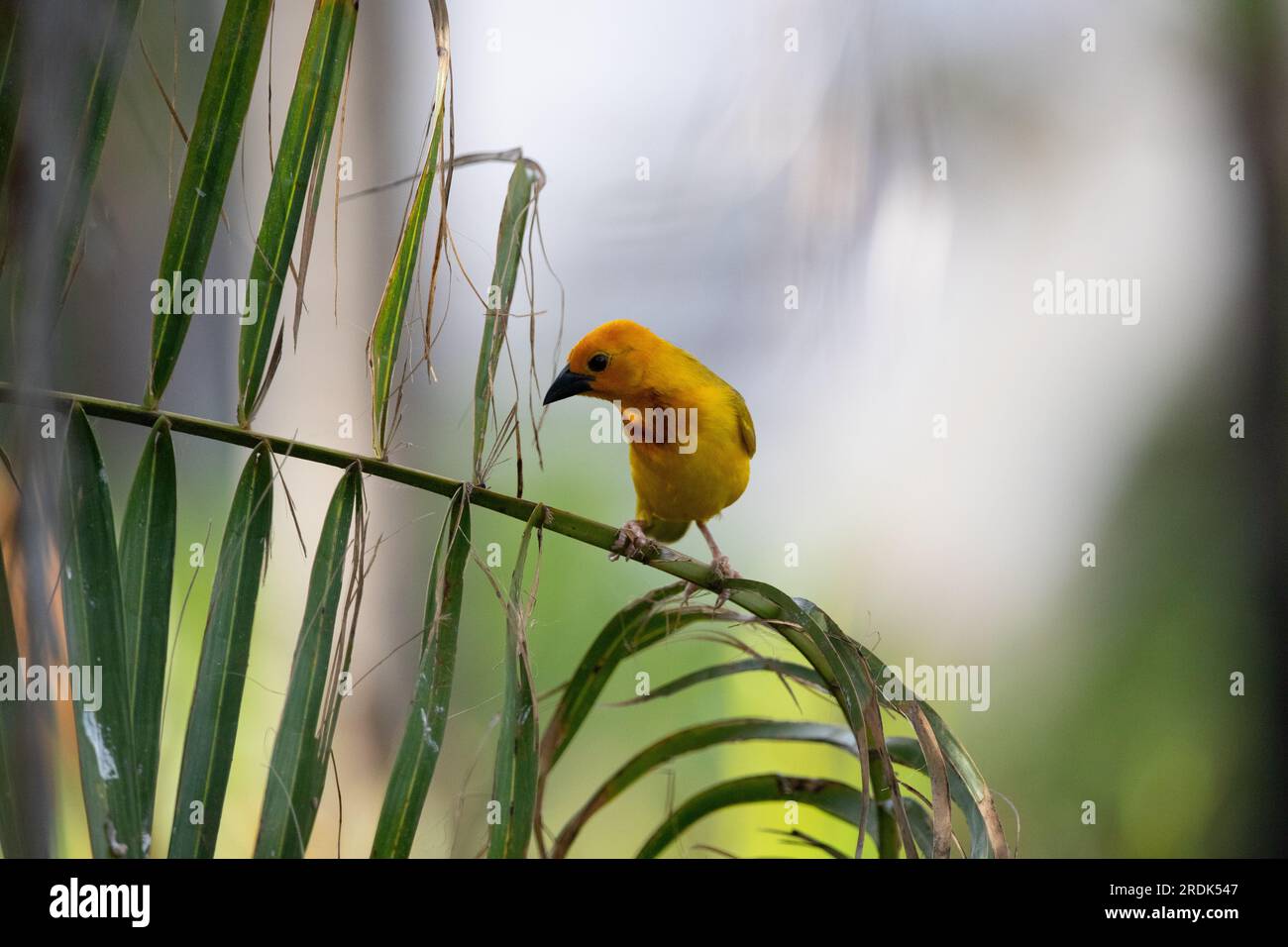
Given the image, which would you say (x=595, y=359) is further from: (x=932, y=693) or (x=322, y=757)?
(x=932, y=693)

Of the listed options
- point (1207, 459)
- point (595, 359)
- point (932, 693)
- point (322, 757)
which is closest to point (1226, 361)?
point (1207, 459)

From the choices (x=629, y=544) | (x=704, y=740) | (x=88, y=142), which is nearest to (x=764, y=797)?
(x=704, y=740)

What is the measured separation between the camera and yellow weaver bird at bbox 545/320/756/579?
2088mm

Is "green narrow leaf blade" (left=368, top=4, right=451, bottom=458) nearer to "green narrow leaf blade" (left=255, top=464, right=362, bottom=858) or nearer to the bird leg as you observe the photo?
"green narrow leaf blade" (left=255, top=464, right=362, bottom=858)

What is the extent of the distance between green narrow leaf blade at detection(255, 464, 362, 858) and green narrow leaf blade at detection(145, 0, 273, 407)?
0.29 metres

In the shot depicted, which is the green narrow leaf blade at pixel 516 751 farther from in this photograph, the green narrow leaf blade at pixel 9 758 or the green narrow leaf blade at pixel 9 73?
the green narrow leaf blade at pixel 9 73

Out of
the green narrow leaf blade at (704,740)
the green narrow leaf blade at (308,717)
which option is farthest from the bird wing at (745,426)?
the green narrow leaf blade at (308,717)

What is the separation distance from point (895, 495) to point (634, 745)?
1.69 meters

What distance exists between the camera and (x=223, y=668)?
1.05 metres

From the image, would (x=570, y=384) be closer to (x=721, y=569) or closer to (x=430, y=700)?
(x=721, y=569)

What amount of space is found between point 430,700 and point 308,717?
5.6 inches

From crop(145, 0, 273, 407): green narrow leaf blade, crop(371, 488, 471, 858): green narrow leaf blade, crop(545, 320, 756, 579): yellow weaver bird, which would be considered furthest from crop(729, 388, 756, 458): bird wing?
crop(145, 0, 273, 407): green narrow leaf blade

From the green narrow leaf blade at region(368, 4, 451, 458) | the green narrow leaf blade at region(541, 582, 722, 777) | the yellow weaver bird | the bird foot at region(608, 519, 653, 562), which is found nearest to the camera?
the green narrow leaf blade at region(368, 4, 451, 458)

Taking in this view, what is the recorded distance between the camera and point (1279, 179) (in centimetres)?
367
